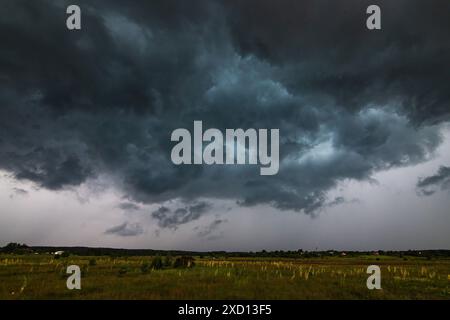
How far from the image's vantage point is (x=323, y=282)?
32.6m
